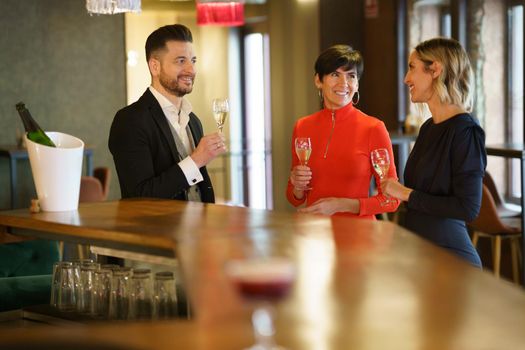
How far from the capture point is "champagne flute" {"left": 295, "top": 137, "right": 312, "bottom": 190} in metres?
3.75

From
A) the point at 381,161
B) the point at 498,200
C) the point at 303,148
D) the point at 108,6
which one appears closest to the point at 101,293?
the point at 303,148

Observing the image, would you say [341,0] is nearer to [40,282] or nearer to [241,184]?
[241,184]

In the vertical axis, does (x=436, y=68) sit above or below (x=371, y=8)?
below

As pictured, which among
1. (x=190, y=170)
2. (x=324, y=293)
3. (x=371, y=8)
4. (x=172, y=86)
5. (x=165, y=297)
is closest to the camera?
(x=324, y=293)

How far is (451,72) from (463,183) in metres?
0.45

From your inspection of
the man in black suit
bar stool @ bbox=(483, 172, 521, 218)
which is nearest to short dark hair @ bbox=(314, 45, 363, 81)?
the man in black suit

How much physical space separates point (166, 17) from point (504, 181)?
471 cm

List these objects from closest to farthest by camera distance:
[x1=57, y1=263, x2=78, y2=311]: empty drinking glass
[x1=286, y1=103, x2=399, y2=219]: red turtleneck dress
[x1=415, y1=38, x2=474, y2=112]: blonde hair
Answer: [x1=57, y1=263, x2=78, y2=311]: empty drinking glass → [x1=415, y1=38, x2=474, y2=112]: blonde hair → [x1=286, y1=103, x2=399, y2=219]: red turtleneck dress

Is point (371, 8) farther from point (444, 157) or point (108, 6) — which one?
point (444, 157)

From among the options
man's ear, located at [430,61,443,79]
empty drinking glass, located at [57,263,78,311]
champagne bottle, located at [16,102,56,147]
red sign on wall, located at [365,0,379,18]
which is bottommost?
empty drinking glass, located at [57,263,78,311]

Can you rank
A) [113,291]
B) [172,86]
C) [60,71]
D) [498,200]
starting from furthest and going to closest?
[60,71]
[498,200]
[172,86]
[113,291]

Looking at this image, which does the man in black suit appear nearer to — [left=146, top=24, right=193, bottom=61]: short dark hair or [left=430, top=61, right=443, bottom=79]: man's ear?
[left=146, top=24, right=193, bottom=61]: short dark hair

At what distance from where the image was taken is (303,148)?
148 inches

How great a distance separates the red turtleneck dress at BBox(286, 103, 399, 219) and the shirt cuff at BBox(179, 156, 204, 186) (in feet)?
1.44
